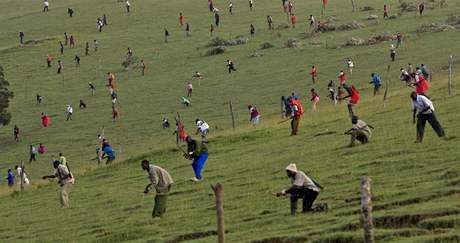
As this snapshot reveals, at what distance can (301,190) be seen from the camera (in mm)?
22156

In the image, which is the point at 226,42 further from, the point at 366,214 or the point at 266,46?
the point at 366,214

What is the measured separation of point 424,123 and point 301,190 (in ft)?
28.7

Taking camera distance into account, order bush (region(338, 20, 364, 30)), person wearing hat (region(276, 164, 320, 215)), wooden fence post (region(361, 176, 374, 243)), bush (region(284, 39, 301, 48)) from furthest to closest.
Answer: bush (region(338, 20, 364, 30)) < bush (region(284, 39, 301, 48)) < person wearing hat (region(276, 164, 320, 215)) < wooden fence post (region(361, 176, 374, 243))

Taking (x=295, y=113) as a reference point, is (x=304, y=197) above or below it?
below

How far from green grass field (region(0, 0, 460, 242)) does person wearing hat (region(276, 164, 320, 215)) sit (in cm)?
49

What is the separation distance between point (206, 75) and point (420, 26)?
64.6 feet

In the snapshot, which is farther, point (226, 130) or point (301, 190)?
point (226, 130)

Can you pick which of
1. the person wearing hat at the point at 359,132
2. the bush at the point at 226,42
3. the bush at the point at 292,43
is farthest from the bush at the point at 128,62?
the person wearing hat at the point at 359,132

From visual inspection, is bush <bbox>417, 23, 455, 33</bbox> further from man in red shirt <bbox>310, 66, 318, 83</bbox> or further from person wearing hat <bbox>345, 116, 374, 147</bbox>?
person wearing hat <bbox>345, 116, 374, 147</bbox>

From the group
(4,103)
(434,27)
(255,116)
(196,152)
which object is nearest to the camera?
(196,152)

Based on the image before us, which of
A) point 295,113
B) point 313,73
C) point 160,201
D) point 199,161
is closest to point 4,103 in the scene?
point 313,73

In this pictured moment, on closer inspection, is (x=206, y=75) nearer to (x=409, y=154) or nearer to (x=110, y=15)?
(x=110, y=15)

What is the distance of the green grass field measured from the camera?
2281 centimetres

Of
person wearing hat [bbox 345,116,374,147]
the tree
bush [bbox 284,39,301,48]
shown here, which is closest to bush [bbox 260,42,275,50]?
bush [bbox 284,39,301,48]
